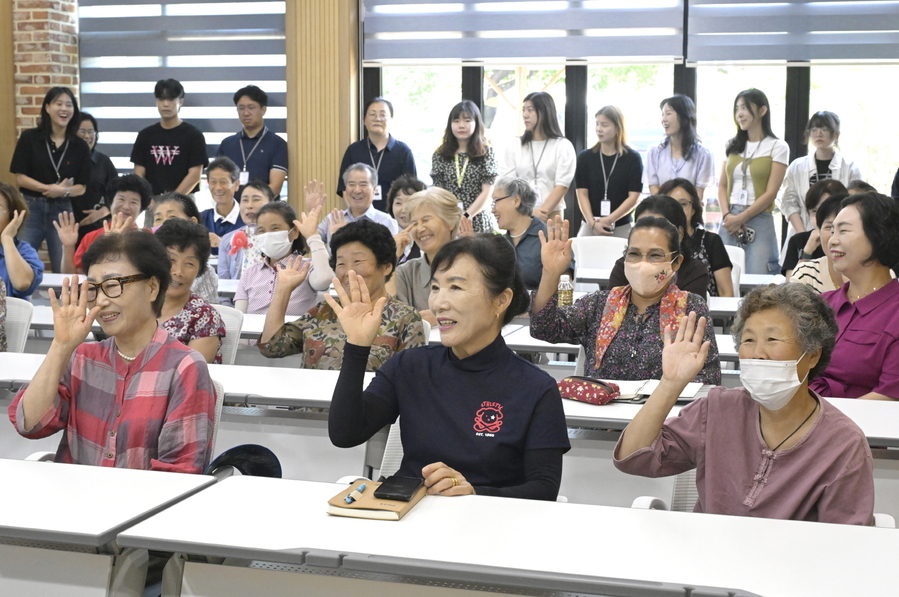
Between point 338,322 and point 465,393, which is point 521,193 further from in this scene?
point 465,393

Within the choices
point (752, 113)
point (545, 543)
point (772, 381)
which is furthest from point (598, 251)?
point (545, 543)

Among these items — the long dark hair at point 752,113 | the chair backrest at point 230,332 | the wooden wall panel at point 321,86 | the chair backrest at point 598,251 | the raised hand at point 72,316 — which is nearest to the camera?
the raised hand at point 72,316

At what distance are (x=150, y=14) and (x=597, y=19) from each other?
390 cm

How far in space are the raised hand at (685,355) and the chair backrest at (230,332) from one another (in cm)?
201


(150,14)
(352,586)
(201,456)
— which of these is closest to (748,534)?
(352,586)

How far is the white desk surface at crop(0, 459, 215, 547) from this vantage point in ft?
5.66

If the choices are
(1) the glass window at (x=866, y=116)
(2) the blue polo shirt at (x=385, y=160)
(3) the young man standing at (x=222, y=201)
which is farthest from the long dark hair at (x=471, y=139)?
(1) the glass window at (x=866, y=116)

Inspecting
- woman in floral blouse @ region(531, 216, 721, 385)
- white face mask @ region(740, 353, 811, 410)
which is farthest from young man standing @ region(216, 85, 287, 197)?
white face mask @ region(740, 353, 811, 410)

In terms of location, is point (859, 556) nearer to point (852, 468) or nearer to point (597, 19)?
point (852, 468)

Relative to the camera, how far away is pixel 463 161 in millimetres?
6742

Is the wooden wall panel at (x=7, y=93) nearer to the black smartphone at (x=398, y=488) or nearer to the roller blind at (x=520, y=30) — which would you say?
the roller blind at (x=520, y=30)

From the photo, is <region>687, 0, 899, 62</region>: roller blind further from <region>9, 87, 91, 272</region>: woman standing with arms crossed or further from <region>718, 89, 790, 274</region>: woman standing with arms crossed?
<region>9, 87, 91, 272</region>: woman standing with arms crossed

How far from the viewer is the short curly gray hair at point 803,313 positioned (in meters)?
2.00

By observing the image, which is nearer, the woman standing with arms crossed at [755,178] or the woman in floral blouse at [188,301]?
the woman in floral blouse at [188,301]
